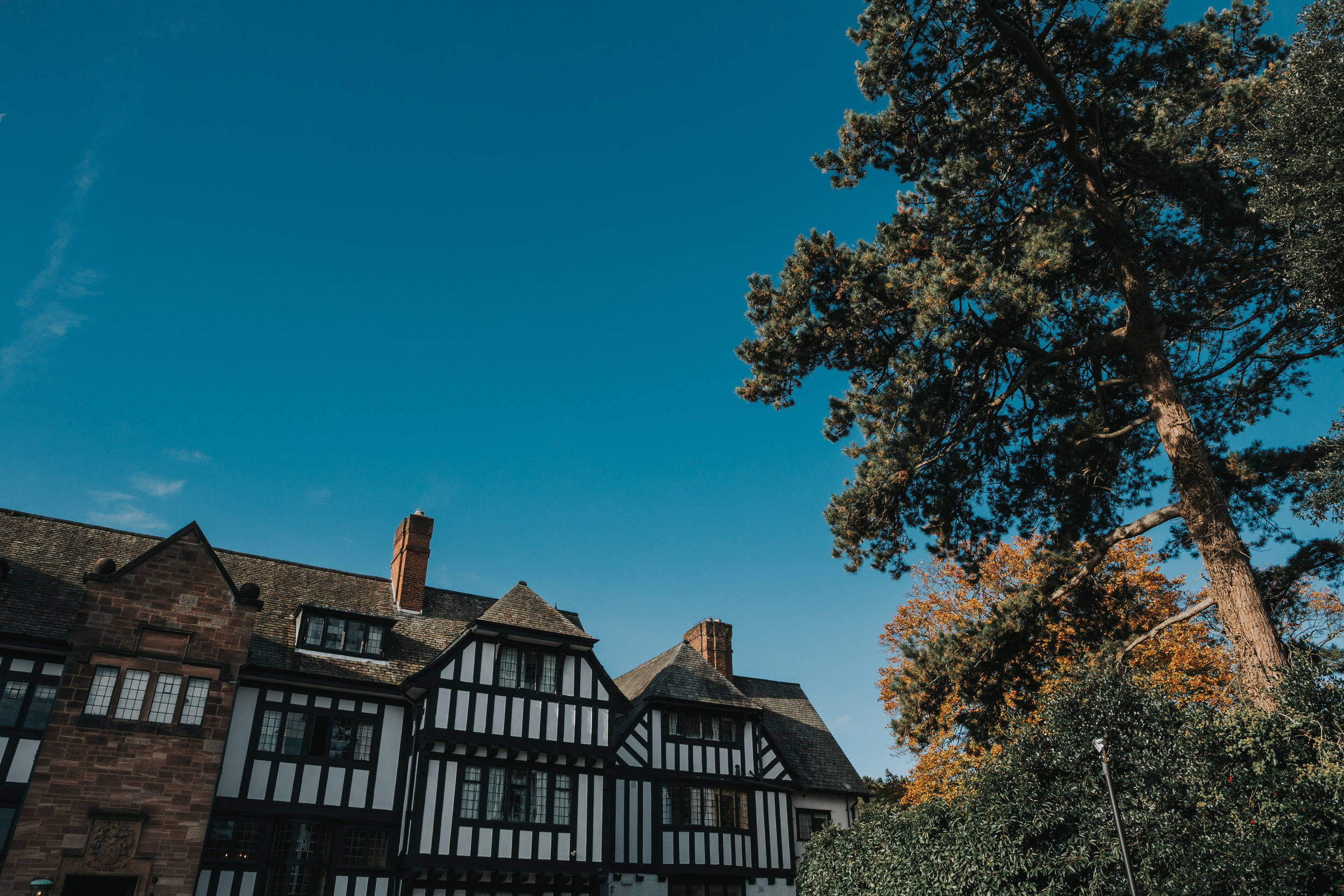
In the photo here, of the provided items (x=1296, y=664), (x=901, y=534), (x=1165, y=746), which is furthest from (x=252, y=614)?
(x=1296, y=664)

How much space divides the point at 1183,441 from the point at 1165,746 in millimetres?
4979

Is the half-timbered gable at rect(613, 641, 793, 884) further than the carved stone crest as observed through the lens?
Yes

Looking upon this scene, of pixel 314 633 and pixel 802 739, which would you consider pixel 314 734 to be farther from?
pixel 802 739

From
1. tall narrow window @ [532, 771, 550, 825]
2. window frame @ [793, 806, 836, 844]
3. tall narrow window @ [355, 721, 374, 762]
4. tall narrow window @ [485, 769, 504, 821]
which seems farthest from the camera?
window frame @ [793, 806, 836, 844]

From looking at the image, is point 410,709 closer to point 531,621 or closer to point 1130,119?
point 531,621

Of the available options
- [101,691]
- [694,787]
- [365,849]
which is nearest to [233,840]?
[365,849]

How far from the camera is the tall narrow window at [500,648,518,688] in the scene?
2362 centimetres

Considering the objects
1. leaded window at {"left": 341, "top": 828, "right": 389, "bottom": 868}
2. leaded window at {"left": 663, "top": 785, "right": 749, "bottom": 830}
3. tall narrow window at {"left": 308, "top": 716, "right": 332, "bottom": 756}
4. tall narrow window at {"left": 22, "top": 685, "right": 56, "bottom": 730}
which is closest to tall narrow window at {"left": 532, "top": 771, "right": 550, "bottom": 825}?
leaded window at {"left": 341, "top": 828, "right": 389, "bottom": 868}

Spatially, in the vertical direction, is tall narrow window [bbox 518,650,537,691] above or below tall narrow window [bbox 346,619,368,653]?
below

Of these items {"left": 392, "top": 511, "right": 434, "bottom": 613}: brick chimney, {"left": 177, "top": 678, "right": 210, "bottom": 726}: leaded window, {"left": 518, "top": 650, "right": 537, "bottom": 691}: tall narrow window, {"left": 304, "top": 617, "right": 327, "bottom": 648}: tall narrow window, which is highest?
{"left": 392, "top": 511, "right": 434, "bottom": 613}: brick chimney

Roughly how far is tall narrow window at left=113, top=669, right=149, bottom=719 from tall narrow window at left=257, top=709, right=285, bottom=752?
8.72 ft

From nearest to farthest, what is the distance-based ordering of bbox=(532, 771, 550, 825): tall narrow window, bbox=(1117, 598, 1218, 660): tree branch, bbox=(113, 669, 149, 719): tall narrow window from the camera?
1. bbox=(1117, 598, 1218, 660): tree branch
2. bbox=(113, 669, 149, 719): tall narrow window
3. bbox=(532, 771, 550, 825): tall narrow window

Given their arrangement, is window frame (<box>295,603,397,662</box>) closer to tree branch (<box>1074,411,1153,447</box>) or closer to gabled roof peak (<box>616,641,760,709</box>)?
gabled roof peak (<box>616,641,760,709</box>)

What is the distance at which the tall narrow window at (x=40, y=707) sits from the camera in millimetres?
18719
